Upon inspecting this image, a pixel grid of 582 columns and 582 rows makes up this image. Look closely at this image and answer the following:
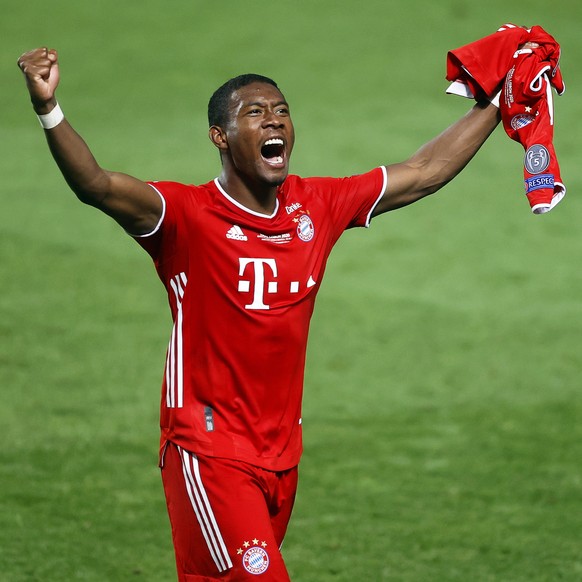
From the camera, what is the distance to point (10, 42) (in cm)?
1623

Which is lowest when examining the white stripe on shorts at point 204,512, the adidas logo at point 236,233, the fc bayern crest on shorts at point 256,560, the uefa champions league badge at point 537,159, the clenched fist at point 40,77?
the fc bayern crest on shorts at point 256,560

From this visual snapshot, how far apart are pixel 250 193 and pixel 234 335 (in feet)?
1.93

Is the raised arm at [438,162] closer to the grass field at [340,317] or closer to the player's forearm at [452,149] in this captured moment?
the player's forearm at [452,149]

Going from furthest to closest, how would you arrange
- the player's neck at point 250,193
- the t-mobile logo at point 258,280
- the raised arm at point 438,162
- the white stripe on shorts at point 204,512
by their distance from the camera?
the raised arm at point 438,162 < the player's neck at point 250,193 < the t-mobile logo at point 258,280 < the white stripe on shorts at point 204,512

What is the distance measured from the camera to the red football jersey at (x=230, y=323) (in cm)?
473

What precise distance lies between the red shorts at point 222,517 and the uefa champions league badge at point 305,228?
95 centimetres

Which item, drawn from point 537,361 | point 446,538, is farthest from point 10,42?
point 446,538

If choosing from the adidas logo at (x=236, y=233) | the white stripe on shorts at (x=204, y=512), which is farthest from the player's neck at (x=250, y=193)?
the white stripe on shorts at (x=204, y=512)

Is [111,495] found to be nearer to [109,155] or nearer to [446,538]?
[446,538]

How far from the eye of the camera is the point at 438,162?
536 centimetres

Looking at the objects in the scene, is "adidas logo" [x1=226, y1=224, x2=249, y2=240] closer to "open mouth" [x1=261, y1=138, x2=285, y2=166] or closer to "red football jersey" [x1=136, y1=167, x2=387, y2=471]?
"red football jersey" [x1=136, y1=167, x2=387, y2=471]

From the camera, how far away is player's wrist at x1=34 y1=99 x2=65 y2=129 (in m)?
4.24

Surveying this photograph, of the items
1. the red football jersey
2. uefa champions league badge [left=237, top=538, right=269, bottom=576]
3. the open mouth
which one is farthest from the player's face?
uefa champions league badge [left=237, top=538, right=269, bottom=576]

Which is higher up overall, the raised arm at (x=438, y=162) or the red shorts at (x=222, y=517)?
the raised arm at (x=438, y=162)
